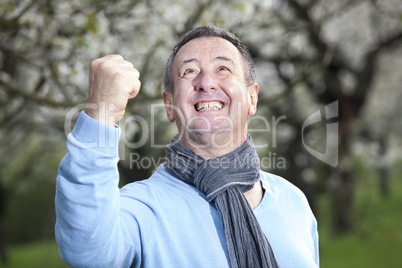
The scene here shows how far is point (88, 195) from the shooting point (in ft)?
4.86

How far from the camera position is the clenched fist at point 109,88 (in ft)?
5.08

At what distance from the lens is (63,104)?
447 cm

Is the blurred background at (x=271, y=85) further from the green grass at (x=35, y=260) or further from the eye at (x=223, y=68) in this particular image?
Answer: the eye at (x=223, y=68)

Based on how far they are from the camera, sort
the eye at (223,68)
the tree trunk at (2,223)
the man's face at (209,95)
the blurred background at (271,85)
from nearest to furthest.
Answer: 1. the man's face at (209,95)
2. the eye at (223,68)
3. the blurred background at (271,85)
4. the tree trunk at (2,223)

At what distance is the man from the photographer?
4.94 feet

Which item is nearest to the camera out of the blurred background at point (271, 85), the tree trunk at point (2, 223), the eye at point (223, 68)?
the eye at point (223, 68)

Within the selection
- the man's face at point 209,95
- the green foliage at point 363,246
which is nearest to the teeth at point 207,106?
the man's face at point 209,95

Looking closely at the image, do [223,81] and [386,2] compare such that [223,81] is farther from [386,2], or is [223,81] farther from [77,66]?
[386,2]

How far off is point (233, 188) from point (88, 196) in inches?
26.6

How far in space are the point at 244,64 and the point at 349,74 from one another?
414 inches

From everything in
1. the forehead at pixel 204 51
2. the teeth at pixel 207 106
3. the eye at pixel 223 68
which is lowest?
the teeth at pixel 207 106

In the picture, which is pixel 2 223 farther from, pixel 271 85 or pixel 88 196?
pixel 88 196

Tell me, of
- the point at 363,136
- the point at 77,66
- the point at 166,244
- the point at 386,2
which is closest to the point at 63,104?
the point at 77,66

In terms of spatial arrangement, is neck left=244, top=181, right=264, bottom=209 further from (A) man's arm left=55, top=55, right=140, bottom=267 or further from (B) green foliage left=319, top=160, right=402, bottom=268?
(B) green foliage left=319, top=160, right=402, bottom=268
